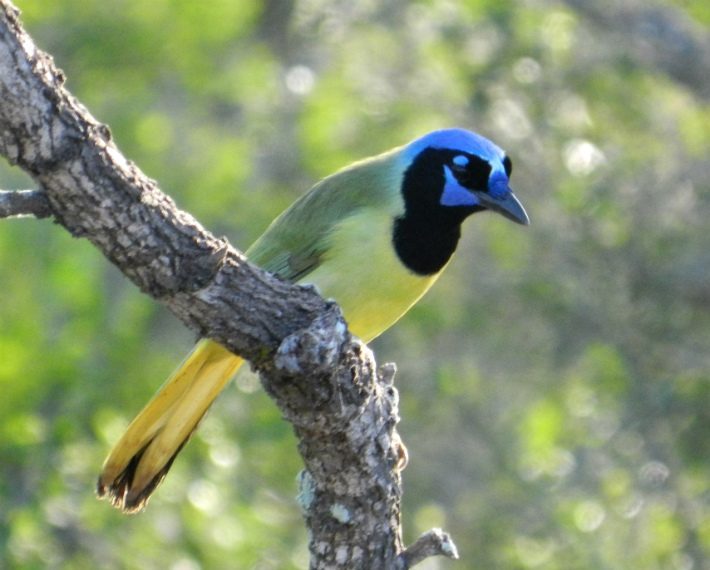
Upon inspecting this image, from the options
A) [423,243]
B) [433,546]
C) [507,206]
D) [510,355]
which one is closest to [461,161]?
[507,206]

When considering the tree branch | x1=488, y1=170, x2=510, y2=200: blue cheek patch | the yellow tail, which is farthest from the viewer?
x1=488, y1=170, x2=510, y2=200: blue cheek patch

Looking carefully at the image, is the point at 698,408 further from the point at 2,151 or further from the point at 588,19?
the point at 2,151

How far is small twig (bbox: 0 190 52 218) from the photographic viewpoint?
3.48 metres

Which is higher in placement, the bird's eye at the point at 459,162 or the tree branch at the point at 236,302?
the bird's eye at the point at 459,162

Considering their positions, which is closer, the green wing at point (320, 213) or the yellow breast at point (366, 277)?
the yellow breast at point (366, 277)

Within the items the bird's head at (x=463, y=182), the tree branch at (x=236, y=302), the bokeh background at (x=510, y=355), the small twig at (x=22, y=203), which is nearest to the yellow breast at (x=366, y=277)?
the bird's head at (x=463, y=182)

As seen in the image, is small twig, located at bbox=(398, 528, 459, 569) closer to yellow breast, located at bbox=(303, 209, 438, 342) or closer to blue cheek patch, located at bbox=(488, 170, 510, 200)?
yellow breast, located at bbox=(303, 209, 438, 342)

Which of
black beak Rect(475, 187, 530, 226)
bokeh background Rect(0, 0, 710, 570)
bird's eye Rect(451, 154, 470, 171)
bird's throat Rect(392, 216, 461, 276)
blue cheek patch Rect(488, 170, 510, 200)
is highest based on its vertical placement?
bokeh background Rect(0, 0, 710, 570)

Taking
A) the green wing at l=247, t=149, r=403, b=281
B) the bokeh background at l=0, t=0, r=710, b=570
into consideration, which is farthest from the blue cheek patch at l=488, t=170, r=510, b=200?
the bokeh background at l=0, t=0, r=710, b=570

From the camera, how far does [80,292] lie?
8.30m

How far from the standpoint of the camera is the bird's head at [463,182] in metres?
5.33

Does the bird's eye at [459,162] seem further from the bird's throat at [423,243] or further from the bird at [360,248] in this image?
the bird's throat at [423,243]

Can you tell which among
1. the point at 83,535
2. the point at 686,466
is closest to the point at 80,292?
the point at 83,535

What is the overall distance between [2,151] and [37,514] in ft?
12.9
